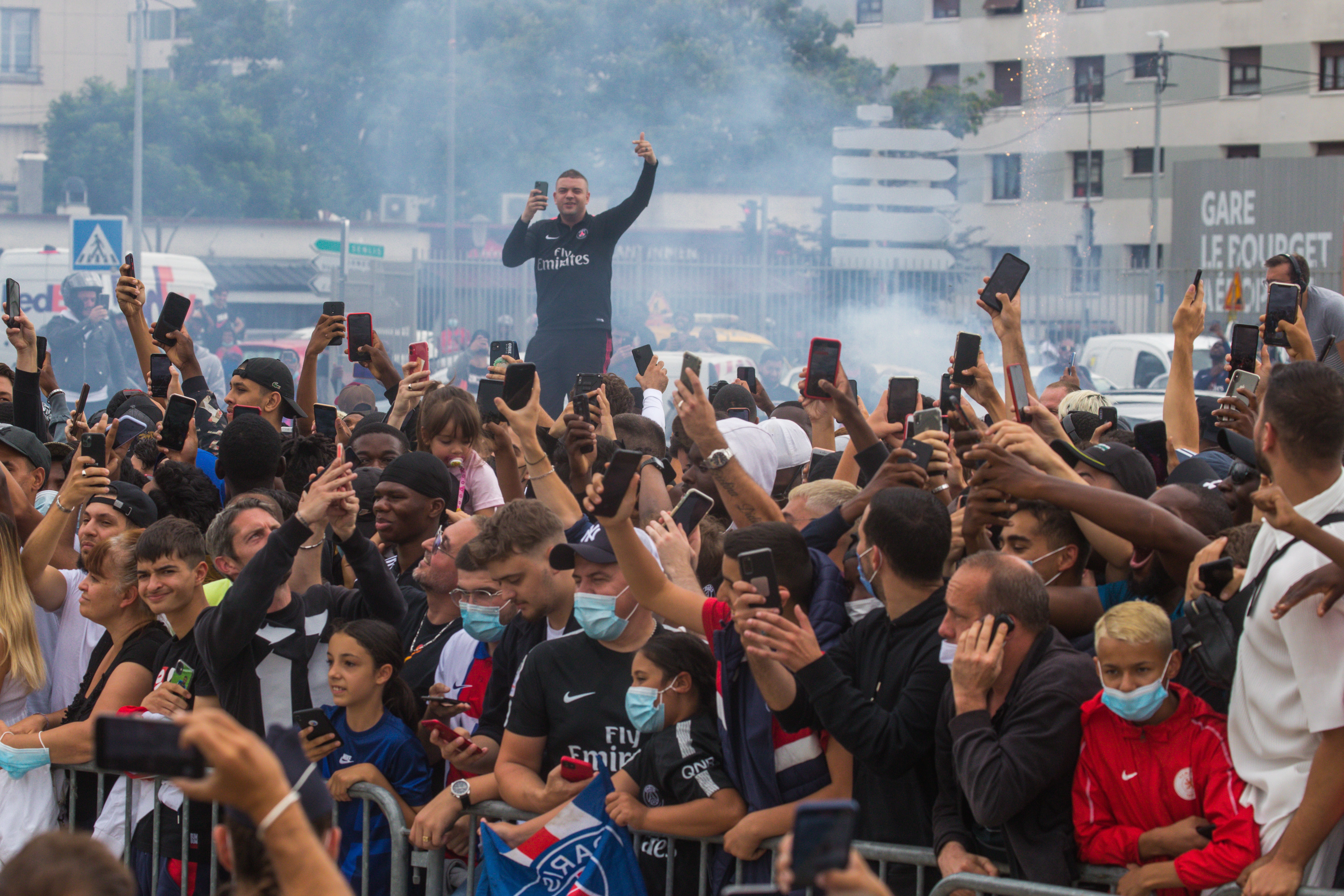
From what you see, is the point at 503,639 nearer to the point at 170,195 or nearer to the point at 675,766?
the point at 675,766

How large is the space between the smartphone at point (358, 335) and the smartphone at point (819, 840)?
5.89m

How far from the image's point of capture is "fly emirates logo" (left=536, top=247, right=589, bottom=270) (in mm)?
9484

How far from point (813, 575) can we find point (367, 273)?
1606 cm

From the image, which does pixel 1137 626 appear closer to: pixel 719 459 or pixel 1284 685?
pixel 1284 685

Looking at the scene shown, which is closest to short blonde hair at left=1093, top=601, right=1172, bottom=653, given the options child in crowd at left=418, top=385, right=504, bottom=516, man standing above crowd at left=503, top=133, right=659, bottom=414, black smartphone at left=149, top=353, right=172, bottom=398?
child in crowd at left=418, top=385, right=504, bottom=516

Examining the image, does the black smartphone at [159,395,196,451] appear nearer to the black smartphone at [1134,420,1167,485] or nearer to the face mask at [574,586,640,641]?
the face mask at [574,586,640,641]

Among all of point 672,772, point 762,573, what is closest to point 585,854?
point 672,772

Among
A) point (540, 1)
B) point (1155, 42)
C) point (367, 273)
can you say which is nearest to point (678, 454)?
point (367, 273)

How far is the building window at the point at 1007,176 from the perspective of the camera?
125 ft

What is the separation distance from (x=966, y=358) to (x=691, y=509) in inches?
57.0

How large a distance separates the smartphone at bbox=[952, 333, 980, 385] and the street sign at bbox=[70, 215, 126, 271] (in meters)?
12.1

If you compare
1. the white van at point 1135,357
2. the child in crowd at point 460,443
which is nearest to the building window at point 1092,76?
the white van at point 1135,357

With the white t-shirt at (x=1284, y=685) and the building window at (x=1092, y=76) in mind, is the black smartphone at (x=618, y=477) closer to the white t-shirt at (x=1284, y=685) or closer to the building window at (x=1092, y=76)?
the white t-shirt at (x=1284, y=685)

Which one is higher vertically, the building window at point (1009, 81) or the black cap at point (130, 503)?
the building window at point (1009, 81)
